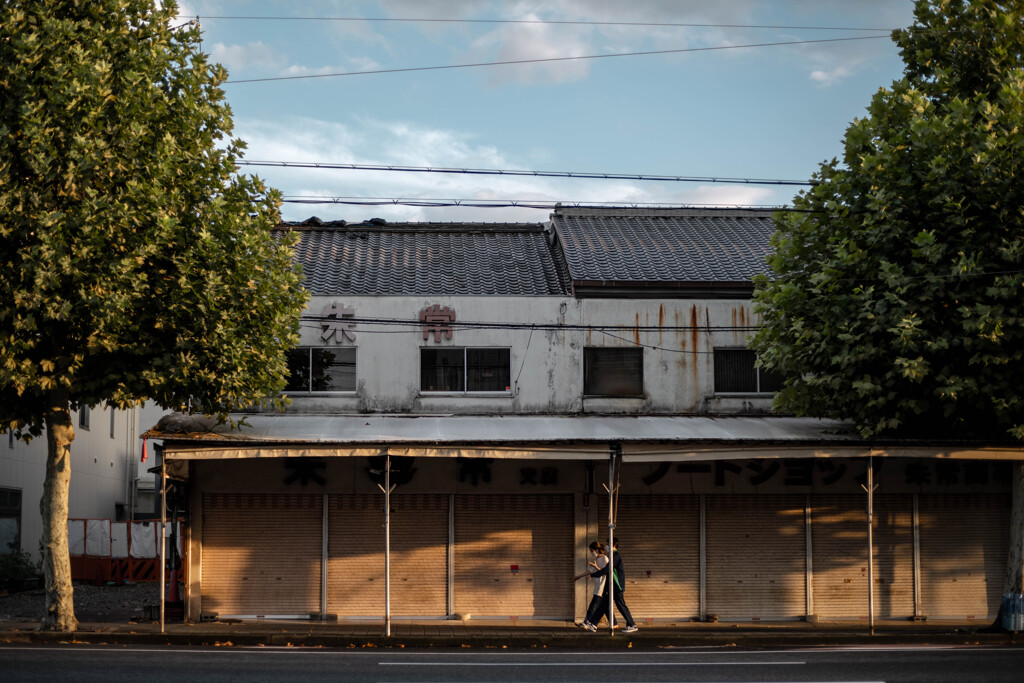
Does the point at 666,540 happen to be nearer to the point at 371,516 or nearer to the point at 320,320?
the point at 371,516

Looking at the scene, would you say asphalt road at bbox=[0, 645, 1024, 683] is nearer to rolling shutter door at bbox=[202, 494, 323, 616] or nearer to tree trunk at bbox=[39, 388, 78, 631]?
tree trunk at bbox=[39, 388, 78, 631]

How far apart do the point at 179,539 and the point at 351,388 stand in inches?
205

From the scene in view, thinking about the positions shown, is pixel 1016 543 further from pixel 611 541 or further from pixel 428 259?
pixel 428 259

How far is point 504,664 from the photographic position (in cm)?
1466

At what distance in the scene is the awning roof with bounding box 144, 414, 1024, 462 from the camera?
18406 mm

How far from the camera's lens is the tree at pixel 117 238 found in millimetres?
16328

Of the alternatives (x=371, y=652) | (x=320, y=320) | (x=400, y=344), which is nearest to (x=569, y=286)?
(x=400, y=344)

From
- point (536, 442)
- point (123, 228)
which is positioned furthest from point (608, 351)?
point (123, 228)

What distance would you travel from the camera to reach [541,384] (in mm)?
23219

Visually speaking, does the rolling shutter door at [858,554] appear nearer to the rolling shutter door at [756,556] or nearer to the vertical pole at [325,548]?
the rolling shutter door at [756,556]

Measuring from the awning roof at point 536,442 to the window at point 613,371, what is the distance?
199 centimetres

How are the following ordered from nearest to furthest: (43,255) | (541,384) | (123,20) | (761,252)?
(43,255) < (123,20) < (541,384) < (761,252)

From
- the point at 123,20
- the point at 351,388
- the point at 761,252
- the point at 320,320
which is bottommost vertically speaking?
the point at 351,388

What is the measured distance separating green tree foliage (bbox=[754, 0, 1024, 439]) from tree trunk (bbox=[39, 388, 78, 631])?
13.5 meters
